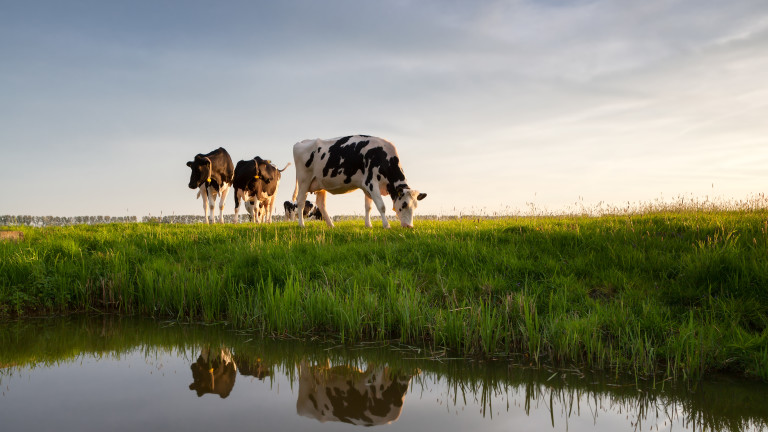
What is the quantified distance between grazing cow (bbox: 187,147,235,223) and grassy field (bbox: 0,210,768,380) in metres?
8.60

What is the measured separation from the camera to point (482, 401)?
4.10 m

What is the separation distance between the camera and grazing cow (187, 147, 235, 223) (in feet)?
64.5

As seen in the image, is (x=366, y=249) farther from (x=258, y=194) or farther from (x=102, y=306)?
(x=258, y=194)

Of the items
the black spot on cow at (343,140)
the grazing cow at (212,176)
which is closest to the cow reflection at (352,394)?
the black spot on cow at (343,140)

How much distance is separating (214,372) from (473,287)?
3.88 m

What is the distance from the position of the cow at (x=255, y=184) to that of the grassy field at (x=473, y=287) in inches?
404

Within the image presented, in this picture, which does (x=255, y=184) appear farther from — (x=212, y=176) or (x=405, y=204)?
(x=405, y=204)

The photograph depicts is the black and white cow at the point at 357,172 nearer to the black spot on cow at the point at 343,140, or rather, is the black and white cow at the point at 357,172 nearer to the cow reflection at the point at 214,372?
the black spot on cow at the point at 343,140

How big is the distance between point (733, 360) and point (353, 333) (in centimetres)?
403

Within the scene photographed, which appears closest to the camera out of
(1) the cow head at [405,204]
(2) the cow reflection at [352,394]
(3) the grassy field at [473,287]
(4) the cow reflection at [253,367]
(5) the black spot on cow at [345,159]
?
(2) the cow reflection at [352,394]

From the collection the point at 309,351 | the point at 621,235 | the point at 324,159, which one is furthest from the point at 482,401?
the point at 324,159

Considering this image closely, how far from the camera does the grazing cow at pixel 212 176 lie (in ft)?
64.5

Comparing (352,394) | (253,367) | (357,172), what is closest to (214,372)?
(253,367)

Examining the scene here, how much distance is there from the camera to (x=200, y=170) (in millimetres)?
19594
